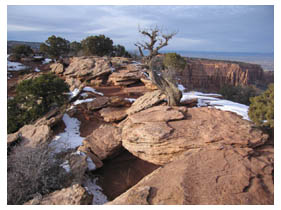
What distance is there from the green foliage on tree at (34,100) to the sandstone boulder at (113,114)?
2.61 m

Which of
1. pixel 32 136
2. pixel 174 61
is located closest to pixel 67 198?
pixel 32 136

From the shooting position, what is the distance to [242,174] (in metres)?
4.17

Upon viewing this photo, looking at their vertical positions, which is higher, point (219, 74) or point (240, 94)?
point (219, 74)

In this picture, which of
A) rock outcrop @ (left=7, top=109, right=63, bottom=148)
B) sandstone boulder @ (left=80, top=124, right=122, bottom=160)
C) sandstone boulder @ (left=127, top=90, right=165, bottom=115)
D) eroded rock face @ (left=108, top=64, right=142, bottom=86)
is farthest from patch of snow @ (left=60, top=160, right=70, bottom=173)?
eroded rock face @ (left=108, top=64, right=142, bottom=86)

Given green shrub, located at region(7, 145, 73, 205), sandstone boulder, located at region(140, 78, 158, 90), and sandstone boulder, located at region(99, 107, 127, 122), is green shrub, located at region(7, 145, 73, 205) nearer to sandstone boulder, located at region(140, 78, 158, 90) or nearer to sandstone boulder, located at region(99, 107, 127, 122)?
sandstone boulder, located at region(99, 107, 127, 122)

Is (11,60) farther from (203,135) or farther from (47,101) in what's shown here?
(203,135)

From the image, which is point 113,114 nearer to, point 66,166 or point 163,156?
point 66,166

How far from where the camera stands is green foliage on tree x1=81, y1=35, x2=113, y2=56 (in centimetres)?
2639

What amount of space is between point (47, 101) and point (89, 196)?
6.93 meters

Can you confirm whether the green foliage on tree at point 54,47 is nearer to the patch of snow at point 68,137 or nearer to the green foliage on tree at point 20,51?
the green foliage on tree at point 20,51

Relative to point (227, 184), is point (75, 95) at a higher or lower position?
higher

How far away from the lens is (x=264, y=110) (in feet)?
18.2

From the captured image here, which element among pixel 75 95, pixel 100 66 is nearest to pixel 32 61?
pixel 100 66

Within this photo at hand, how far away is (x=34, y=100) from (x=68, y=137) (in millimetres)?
3303
